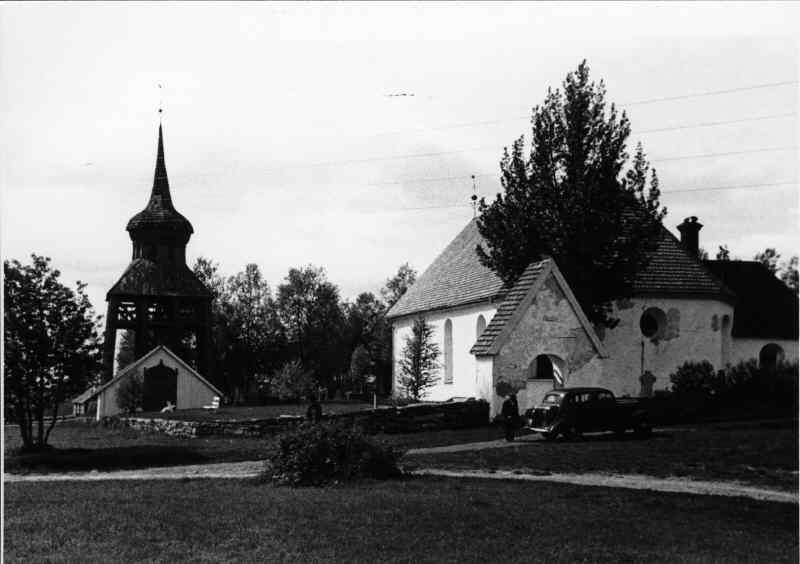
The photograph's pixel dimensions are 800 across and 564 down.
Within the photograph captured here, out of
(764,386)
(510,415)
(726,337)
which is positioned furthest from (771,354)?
(510,415)

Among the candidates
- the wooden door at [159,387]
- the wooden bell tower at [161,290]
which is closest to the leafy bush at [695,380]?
the wooden bell tower at [161,290]

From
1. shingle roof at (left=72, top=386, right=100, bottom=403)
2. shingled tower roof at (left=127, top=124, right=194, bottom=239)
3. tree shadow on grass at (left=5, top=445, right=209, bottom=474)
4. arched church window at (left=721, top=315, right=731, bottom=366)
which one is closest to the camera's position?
shingled tower roof at (left=127, top=124, right=194, bottom=239)

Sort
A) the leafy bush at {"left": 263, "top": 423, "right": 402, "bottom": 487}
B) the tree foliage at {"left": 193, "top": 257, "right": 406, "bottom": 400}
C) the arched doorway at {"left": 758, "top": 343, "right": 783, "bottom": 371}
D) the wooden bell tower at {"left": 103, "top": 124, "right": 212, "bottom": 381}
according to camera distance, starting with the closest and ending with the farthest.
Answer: the wooden bell tower at {"left": 103, "top": 124, "right": 212, "bottom": 381} → the leafy bush at {"left": 263, "top": 423, "right": 402, "bottom": 487} → the tree foliage at {"left": 193, "top": 257, "right": 406, "bottom": 400} → the arched doorway at {"left": 758, "top": 343, "right": 783, "bottom": 371}

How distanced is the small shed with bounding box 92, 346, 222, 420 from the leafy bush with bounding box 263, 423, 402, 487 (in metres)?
8.54

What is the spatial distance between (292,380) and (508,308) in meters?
6.73

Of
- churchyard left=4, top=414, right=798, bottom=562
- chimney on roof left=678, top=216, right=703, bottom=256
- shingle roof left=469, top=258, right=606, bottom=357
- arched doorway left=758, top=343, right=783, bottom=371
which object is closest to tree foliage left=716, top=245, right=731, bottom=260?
chimney on roof left=678, top=216, right=703, bottom=256

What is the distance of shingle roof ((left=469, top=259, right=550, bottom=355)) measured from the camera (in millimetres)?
22969

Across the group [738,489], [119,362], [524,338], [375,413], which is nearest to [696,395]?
A: [524,338]

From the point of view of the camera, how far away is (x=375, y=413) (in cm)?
2358

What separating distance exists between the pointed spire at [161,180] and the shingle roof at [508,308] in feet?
37.0

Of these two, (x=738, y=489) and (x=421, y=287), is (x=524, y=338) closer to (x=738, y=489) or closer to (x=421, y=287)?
(x=738, y=489)

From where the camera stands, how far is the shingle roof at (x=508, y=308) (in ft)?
75.4

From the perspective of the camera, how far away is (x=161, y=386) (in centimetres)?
3095

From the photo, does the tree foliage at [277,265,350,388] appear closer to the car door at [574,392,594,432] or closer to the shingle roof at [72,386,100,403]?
the car door at [574,392,594,432]
